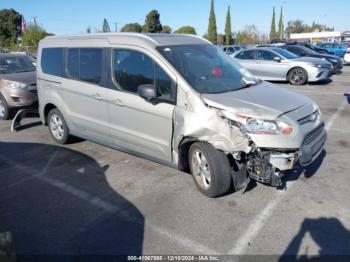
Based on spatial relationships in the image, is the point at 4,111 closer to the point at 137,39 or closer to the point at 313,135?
the point at 137,39

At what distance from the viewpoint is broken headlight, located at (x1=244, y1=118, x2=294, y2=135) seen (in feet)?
11.9

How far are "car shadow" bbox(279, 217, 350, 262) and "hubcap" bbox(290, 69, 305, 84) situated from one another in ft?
36.0

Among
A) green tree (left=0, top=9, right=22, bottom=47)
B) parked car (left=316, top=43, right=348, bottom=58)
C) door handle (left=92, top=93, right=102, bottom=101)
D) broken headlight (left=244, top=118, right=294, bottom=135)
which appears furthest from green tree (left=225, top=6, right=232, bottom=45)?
broken headlight (left=244, top=118, right=294, bottom=135)

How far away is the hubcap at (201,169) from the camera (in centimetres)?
404

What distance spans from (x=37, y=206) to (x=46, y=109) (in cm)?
288

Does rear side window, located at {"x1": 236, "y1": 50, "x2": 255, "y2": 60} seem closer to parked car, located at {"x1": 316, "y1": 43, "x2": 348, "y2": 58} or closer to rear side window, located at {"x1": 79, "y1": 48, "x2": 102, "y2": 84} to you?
rear side window, located at {"x1": 79, "y1": 48, "x2": 102, "y2": 84}

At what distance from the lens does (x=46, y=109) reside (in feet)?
21.3

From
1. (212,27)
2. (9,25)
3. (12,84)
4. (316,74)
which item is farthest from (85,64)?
(9,25)

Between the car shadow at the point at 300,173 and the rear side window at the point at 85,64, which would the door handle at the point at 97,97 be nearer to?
the rear side window at the point at 85,64

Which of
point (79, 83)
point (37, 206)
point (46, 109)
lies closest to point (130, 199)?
point (37, 206)

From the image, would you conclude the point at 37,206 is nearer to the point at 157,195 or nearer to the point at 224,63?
the point at 157,195

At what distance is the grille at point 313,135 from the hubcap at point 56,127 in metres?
4.37

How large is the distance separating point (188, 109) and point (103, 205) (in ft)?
5.20

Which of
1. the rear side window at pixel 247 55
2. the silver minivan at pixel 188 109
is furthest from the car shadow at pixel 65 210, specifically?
the rear side window at pixel 247 55
